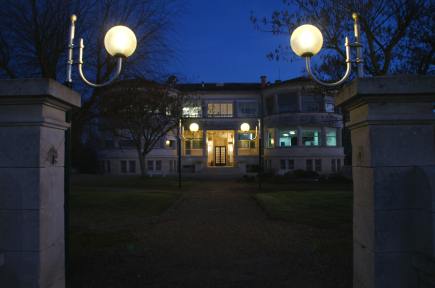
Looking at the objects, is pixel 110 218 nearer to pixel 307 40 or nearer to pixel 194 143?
pixel 307 40

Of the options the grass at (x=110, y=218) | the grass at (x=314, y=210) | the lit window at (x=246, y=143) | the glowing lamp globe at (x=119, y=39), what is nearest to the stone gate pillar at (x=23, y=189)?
the glowing lamp globe at (x=119, y=39)

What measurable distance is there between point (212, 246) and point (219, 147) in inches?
1296

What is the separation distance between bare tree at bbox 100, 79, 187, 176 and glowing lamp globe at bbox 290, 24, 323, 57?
682cm

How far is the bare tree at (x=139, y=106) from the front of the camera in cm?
1098

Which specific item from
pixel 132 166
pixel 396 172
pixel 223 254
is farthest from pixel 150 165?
pixel 396 172

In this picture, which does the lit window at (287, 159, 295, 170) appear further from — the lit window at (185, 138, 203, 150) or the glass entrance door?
the lit window at (185, 138, 203, 150)

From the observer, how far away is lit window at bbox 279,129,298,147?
3381 centimetres

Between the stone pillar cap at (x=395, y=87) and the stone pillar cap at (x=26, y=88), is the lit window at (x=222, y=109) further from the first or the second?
the stone pillar cap at (x=26, y=88)

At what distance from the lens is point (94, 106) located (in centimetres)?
1106

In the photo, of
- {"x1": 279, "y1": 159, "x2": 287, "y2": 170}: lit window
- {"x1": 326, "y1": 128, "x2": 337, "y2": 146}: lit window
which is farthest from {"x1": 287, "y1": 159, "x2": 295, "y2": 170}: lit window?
{"x1": 326, "y1": 128, "x2": 337, "y2": 146}: lit window

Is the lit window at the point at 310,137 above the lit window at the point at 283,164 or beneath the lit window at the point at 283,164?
above

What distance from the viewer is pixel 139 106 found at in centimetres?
1878

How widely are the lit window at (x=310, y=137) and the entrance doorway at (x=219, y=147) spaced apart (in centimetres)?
935

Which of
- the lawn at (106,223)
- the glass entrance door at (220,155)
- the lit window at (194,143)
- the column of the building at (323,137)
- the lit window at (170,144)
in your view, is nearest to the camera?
the lawn at (106,223)
